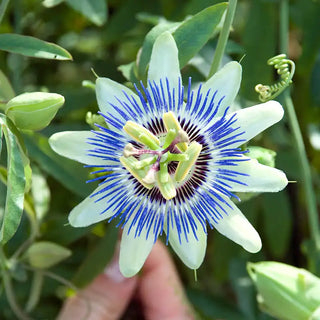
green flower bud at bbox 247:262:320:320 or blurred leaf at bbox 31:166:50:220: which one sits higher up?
green flower bud at bbox 247:262:320:320

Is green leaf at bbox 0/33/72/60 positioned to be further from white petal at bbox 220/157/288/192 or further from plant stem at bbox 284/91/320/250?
plant stem at bbox 284/91/320/250

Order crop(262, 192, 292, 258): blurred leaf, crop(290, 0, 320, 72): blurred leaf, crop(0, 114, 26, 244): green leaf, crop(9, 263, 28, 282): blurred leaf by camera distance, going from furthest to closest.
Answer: crop(262, 192, 292, 258): blurred leaf
crop(290, 0, 320, 72): blurred leaf
crop(9, 263, 28, 282): blurred leaf
crop(0, 114, 26, 244): green leaf

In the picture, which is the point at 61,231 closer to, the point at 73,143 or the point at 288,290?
the point at 73,143

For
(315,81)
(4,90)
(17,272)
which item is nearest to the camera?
(4,90)

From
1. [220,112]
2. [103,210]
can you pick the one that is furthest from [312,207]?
[103,210]

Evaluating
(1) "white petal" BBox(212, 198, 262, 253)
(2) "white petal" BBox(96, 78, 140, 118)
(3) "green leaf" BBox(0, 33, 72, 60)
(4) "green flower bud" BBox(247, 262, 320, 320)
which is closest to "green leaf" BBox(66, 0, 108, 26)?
(3) "green leaf" BBox(0, 33, 72, 60)

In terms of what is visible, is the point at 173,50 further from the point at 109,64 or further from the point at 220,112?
the point at 109,64

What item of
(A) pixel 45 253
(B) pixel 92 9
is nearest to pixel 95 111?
(B) pixel 92 9
